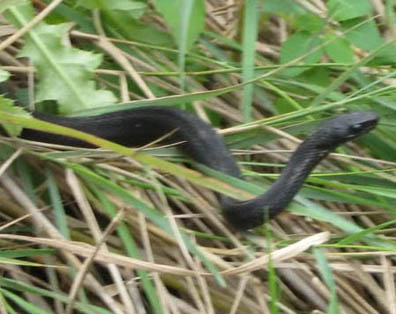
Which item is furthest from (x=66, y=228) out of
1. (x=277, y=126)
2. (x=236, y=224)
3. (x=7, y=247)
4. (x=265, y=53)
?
(x=265, y=53)

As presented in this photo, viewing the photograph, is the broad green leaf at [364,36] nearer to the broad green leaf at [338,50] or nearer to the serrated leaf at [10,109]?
the broad green leaf at [338,50]

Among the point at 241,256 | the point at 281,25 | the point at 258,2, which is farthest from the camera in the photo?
the point at 281,25

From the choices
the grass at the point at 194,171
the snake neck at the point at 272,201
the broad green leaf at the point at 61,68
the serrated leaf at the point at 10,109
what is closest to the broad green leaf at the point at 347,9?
the grass at the point at 194,171

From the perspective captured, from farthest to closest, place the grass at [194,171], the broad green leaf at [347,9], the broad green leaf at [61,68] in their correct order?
1. the broad green leaf at [347,9]
2. the broad green leaf at [61,68]
3. the grass at [194,171]

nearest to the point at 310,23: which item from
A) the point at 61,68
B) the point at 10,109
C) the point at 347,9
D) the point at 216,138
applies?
the point at 347,9

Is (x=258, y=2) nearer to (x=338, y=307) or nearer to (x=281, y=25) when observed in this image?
(x=281, y=25)
